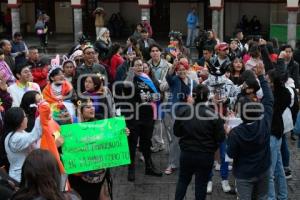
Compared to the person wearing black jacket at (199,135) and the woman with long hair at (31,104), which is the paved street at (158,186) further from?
the woman with long hair at (31,104)

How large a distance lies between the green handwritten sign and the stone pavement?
122 centimetres

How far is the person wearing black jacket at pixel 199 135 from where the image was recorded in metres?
6.27

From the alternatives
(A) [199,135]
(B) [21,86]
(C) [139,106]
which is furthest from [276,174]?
(B) [21,86]

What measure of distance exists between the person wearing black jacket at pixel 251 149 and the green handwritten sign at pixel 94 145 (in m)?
1.31

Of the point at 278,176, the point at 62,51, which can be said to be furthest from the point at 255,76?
the point at 62,51

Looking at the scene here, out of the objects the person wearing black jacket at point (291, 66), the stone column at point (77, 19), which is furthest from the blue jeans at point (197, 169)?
the stone column at point (77, 19)

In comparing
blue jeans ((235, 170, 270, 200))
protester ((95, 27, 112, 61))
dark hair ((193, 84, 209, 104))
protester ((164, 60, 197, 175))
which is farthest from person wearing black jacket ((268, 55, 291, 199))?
protester ((95, 27, 112, 61))

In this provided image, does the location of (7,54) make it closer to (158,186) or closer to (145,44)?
(145,44)

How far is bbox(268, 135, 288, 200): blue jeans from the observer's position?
22.0 ft

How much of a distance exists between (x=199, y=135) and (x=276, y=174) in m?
1.33

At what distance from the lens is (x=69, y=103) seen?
7.15 meters

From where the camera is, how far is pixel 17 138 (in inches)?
208

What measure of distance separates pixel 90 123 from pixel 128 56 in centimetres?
256

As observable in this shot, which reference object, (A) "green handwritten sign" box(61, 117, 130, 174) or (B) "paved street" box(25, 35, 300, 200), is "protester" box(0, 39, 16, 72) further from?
(A) "green handwritten sign" box(61, 117, 130, 174)
